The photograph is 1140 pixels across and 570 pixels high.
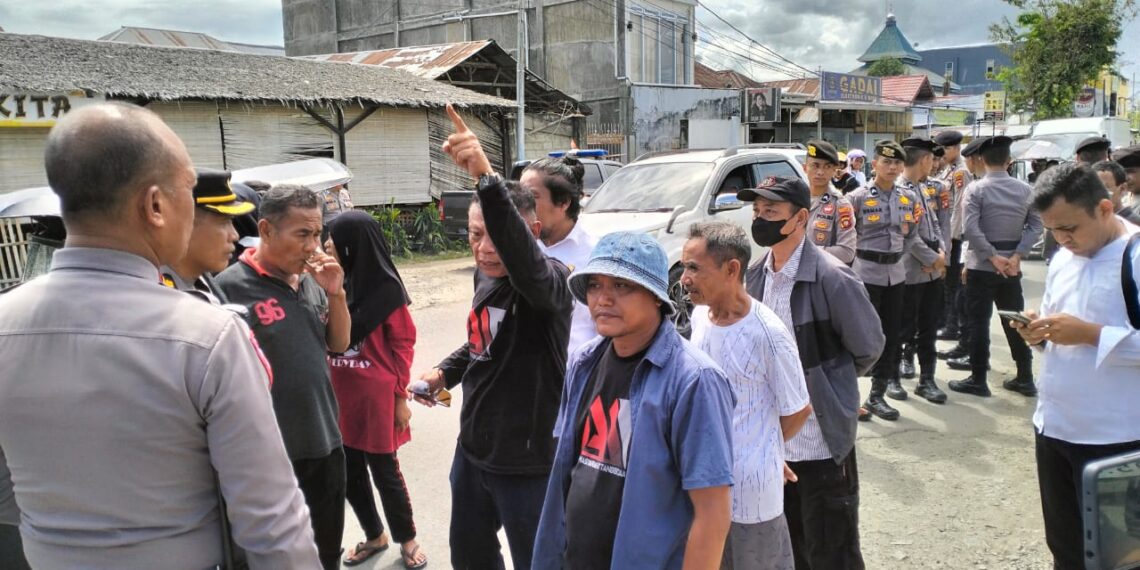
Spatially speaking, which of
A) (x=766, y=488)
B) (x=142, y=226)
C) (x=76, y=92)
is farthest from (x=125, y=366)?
(x=76, y=92)

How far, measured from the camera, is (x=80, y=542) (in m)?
1.50

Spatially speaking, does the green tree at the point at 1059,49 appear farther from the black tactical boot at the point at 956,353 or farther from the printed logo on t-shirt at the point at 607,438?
the printed logo on t-shirt at the point at 607,438

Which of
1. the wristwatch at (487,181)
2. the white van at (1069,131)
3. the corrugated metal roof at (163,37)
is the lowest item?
the wristwatch at (487,181)

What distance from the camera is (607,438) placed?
203 centimetres

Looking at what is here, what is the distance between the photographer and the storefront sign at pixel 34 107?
1164 centimetres

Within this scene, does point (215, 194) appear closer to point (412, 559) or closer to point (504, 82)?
point (412, 559)

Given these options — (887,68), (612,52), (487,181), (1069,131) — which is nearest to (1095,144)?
(487,181)

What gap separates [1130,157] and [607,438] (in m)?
4.43

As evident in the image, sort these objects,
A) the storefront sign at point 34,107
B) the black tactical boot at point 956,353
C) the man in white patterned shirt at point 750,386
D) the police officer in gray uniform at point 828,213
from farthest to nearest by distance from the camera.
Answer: the storefront sign at point 34,107, the black tactical boot at point 956,353, the police officer in gray uniform at point 828,213, the man in white patterned shirt at point 750,386

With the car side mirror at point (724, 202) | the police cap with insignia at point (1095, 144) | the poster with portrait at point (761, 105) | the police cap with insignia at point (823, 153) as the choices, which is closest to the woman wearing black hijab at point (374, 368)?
the police cap with insignia at point (823, 153)

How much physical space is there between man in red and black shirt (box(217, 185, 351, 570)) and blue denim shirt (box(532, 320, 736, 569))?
4.95ft

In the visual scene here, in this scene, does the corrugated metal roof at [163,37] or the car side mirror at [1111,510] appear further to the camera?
the corrugated metal roof at [163,37]

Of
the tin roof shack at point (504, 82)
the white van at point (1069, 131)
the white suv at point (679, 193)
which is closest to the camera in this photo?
the white suv at point (679, 193)

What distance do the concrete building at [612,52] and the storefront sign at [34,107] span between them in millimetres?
13317
